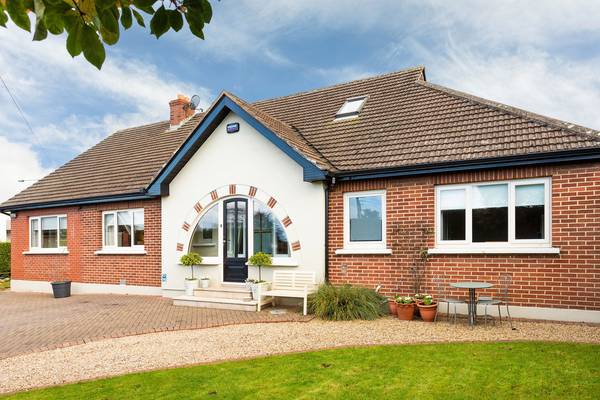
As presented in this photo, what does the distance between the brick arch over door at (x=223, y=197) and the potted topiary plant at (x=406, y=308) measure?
3.05 m

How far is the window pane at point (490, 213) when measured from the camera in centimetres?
922

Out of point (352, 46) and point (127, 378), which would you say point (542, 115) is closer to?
point (352, 46)

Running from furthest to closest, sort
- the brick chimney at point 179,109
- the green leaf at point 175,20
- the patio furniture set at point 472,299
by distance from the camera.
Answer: the brick chimney at point 179,109, the patio furniture set at point 472,299, the green leaf at point 175,20

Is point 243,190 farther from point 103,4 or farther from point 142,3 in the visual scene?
point 103,4

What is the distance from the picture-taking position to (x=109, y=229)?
15.3 m

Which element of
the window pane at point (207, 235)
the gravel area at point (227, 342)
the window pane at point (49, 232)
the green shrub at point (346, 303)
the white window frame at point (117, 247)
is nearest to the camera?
the gravel area at point (227, 342)

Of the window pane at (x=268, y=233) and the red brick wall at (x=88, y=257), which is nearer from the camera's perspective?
the window pane at (x=268, y=233)

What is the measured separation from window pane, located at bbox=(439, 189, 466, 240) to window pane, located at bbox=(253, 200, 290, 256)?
13.4 feet

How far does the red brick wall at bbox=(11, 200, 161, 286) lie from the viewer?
1419 centimetres

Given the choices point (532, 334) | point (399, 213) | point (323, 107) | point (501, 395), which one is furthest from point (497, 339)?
point (323, 107)

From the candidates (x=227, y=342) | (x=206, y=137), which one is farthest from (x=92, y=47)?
(x=206, y=137)

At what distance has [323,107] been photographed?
14.7m

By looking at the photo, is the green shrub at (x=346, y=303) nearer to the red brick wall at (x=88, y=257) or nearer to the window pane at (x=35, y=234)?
the red brick wall at (x=88, y=257)

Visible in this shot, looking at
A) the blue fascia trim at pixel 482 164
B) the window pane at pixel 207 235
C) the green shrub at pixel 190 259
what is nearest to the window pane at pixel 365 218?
the blue fascia trim at pixel 482 164
